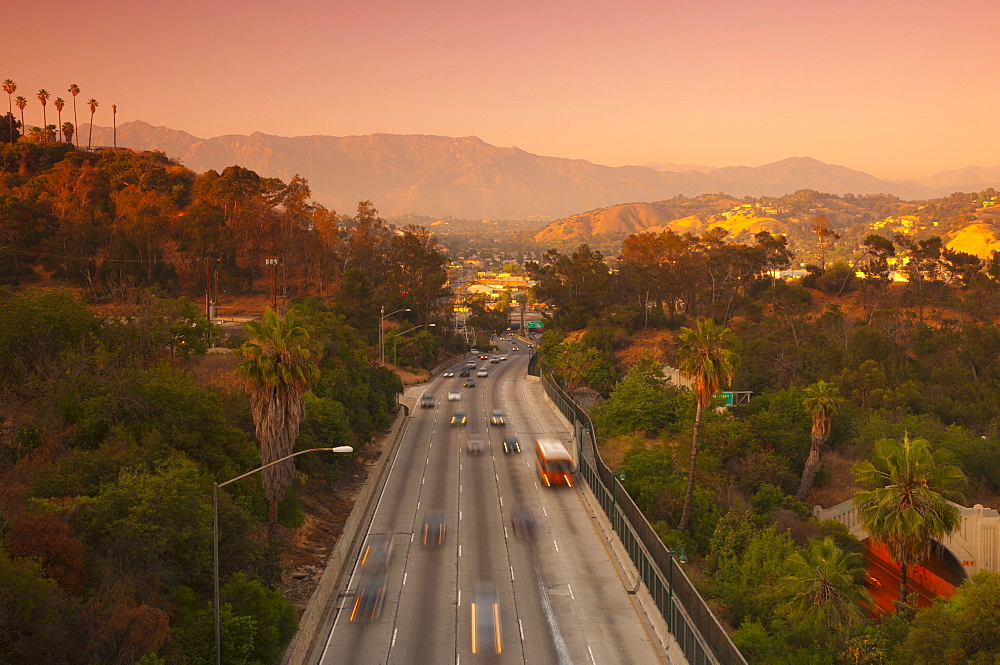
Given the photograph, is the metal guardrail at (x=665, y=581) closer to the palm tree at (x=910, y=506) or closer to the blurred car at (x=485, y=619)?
the blurred car at (x=485, y=619)

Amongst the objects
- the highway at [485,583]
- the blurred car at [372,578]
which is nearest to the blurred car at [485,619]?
the highway at [485,583]

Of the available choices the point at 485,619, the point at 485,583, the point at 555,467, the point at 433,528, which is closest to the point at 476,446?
the point at 555,467

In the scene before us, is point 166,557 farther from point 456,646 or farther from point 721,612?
point 721,612

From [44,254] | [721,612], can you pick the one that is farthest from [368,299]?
[721,612]

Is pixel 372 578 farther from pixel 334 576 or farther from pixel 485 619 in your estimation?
pixel 485 619

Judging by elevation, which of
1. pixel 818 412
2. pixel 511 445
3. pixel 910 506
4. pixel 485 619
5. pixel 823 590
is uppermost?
pixel 818 412

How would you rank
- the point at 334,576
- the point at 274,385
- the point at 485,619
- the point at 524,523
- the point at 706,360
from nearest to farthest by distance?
the point at 485,619 → the point at 334,576 → the point at 274,385 → the point at 706,360 → the point at 524,523
